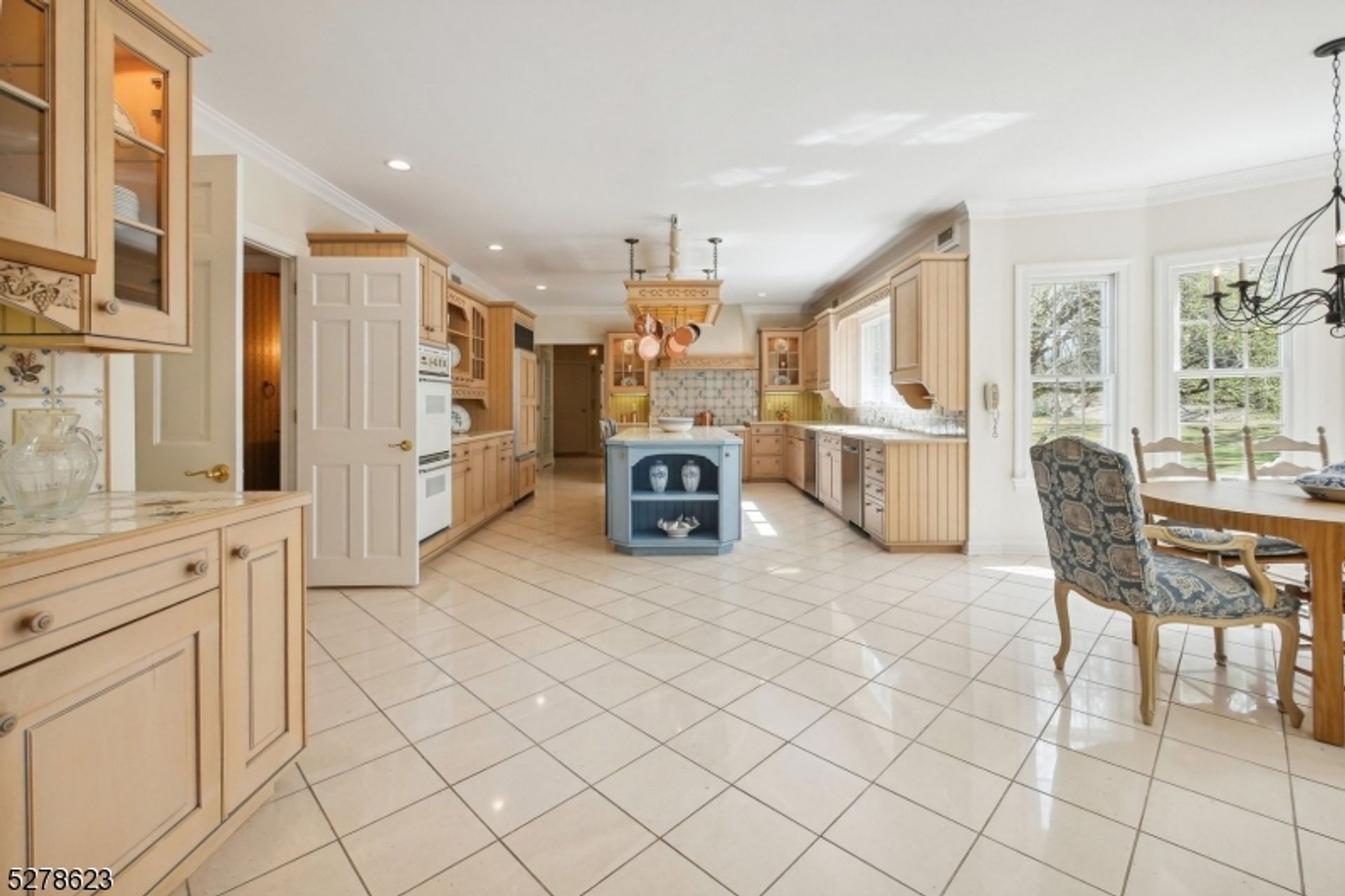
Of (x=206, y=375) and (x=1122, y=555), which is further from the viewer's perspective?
(x=206, y=375)

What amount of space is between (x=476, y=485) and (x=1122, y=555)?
4689mm

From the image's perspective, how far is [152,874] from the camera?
3.92ft

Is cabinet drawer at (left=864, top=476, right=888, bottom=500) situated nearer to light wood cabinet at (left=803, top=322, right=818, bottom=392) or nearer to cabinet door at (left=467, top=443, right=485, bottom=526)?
light wood cabinet at (left=803, top=322, right=818, bottom=392)

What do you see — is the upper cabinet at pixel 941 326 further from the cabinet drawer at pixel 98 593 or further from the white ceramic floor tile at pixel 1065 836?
the cabinet drawer at pixel 98 593

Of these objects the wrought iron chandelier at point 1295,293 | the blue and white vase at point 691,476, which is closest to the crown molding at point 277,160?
the blue and white vase at point 691,476

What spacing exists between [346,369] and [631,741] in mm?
2875

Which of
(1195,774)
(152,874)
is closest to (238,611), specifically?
(152,874)

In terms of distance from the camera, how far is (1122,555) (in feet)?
6.81

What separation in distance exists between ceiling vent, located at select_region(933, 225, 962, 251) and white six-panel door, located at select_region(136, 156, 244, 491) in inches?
180

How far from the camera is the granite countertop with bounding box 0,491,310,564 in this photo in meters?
1.08

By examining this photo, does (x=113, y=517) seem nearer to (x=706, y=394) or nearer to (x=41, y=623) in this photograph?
(x=41, y=623)

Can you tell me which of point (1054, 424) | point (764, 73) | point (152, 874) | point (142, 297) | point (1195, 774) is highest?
point (764, 73)

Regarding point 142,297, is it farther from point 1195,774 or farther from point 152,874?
point 1195,774

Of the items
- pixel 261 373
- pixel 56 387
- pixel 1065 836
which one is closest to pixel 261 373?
pixel 261 373
